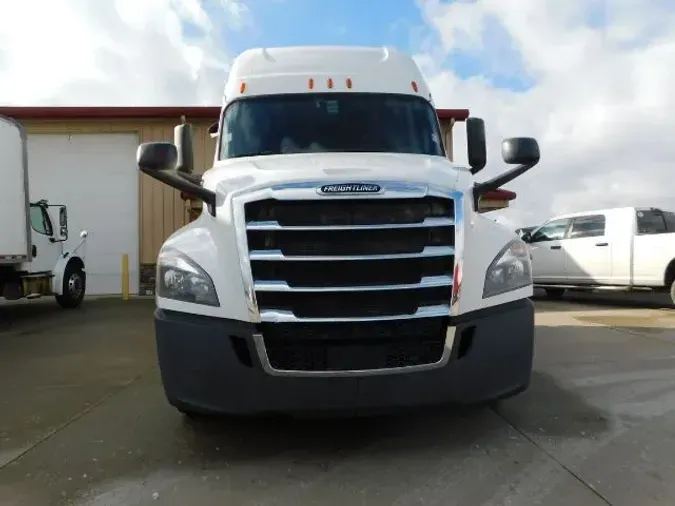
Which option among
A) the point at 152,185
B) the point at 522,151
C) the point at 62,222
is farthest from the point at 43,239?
the point at 522,151

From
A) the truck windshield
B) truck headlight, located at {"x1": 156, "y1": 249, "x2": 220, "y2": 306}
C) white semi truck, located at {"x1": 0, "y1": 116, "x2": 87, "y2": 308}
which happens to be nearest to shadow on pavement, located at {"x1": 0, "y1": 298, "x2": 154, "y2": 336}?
white semi truck, located at {"x1": 0, "y1": 116, "x2": 87, "y2": 308}

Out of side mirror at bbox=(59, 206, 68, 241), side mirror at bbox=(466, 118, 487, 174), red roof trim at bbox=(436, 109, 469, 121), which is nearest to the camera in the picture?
side mirror at bbox=(466, 118, 487, 174)

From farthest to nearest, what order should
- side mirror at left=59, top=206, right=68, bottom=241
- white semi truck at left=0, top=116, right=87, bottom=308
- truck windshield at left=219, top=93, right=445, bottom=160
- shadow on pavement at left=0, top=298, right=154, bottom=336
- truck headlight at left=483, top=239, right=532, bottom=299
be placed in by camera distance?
side mirror at left=59, top=206, right=68, bottom=241 → shadow on pavement at left=0, top=298, right=154, bottom=336 → white semi truck at left=0, top=116, right=87, bottom=308 → truck windshield at left=219, top=93, right=445, bottom=160 → truck headlight at left=483, top=239, right=532, bottom=299

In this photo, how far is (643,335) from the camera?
26.7 ft

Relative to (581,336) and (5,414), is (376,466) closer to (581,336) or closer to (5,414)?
(5,414)

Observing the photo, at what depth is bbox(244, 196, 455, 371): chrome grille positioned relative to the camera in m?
3.35

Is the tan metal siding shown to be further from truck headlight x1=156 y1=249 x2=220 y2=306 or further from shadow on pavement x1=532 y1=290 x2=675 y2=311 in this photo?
truck headlight x1=156 y1=249 x2=220 y2=306

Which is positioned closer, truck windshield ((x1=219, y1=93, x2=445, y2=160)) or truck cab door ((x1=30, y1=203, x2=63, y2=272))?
truck windshield ((x1=219, y1=93, x2=445, y2=160))

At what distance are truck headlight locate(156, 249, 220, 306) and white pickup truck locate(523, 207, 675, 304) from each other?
10184mm

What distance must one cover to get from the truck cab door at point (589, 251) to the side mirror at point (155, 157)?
10.4 m

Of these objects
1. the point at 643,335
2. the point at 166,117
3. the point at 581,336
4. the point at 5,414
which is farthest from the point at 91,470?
the point at 166,117

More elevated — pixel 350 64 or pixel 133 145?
pixel 133 145

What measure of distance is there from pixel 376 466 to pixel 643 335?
240 inches

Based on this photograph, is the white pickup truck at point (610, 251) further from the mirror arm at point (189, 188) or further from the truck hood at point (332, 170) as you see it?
the mirror arm at point (189, 188)
